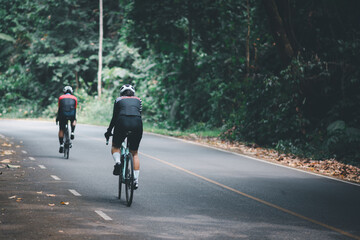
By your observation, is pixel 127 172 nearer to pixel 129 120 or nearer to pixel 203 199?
pixel 129 120

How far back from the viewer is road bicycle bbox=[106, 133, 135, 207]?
31.1ft

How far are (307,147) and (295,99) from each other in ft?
7.10

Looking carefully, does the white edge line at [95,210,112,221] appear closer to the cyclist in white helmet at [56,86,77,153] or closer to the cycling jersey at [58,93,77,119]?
the cyclist in white helmet at [56,86,77,153]

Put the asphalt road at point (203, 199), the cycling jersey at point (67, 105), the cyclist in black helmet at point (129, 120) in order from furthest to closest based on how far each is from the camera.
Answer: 1. the cycling jersey at point (67, 105)
2. the cyclist in black helmet at point (129, 120)
3. the asphalt road at point (203, 199)

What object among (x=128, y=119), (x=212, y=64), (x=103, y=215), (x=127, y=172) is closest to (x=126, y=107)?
(x=128, y=119)

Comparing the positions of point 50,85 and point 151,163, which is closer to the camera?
point 151,163

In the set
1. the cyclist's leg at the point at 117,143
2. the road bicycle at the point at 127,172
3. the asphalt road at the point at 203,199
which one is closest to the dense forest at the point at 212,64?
the asphalt road at the point at 203,199

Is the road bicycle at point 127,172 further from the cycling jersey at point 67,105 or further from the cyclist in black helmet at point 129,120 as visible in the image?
the cycling jersey at point 67,105

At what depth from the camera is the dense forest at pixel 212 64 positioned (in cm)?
2134

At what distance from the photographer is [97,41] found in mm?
47344

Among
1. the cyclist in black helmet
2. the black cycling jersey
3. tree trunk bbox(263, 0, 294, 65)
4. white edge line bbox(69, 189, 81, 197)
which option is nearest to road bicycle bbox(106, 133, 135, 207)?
the cyclist in black helmet

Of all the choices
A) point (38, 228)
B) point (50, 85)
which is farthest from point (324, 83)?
point (50, 85)

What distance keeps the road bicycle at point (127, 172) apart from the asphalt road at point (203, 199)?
261 mm

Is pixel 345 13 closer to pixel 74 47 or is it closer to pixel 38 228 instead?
pixel 38 228
